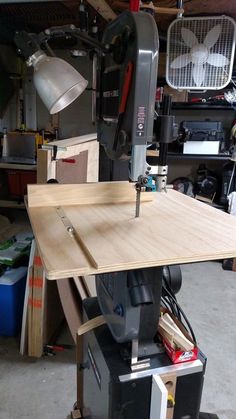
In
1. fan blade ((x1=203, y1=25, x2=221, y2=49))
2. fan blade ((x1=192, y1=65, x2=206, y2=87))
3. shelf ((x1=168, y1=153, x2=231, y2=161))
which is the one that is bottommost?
shelf ((x1=168, y1=153, x2=231, y2=161))

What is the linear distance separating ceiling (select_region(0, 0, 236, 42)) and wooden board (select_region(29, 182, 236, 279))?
1500 millimetres

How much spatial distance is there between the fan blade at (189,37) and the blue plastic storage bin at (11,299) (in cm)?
174

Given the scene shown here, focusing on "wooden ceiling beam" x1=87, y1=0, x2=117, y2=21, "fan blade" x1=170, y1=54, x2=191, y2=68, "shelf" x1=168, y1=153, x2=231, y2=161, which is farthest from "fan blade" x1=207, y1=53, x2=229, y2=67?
"shelf" x1=168, y1=153, x2=231, y2=161

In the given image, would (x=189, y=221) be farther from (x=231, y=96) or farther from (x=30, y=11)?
(x=30, y=11)

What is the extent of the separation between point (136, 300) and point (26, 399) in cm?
120

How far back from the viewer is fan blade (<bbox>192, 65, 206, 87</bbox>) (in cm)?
197

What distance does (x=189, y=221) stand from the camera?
3.17 ft

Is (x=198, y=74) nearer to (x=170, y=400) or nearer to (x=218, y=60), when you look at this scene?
(x=218, y=60)

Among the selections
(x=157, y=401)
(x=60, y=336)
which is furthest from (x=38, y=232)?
(x=60, y=336)

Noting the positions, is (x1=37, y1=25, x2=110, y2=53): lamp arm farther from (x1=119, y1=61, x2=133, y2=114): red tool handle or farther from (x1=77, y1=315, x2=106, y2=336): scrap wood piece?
(x1=77, y1=315, x2=106, y2=336): scrap wood piece

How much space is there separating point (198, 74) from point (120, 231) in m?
1.54

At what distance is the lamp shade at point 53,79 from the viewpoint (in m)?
0.88

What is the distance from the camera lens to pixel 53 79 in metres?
0.88

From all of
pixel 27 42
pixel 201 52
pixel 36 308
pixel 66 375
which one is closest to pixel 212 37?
pixel 201 52
